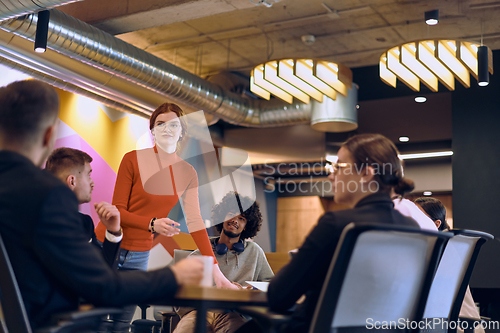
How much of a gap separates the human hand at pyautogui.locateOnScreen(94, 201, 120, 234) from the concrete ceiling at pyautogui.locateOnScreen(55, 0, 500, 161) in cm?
256

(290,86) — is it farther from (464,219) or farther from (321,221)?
(321,221)

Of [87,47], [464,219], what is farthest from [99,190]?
[464,219]

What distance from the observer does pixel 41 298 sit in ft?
3.62

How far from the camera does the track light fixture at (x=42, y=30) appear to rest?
3.54 metres

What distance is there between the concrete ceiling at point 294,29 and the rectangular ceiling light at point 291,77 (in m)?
0.64

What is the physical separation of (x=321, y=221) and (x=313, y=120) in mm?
→ 4679

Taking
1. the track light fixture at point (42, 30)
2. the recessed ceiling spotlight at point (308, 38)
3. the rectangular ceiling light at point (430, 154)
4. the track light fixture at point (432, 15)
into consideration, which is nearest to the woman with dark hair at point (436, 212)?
the track light fixture at point (432, 15)

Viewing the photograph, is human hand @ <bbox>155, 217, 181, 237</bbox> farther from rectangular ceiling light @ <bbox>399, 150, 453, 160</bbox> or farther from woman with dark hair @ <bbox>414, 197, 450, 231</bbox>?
rectangular ceiling light @ <bbox>399, 150, 453, 160</bbox>

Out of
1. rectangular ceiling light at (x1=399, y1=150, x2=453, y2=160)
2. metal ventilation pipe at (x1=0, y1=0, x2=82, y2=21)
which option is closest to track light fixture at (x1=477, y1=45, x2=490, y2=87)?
metal ventilation pipe at (x1=0, y1=0, x2=82, y2=21)

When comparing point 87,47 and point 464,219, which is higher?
point 87,47

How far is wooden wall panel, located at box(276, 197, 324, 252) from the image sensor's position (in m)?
9.75

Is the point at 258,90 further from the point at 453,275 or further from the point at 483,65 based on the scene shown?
the point at 453,275

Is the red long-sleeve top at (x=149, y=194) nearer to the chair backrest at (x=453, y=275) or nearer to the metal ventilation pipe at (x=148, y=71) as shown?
the chair backrest at (x=453, y=275)

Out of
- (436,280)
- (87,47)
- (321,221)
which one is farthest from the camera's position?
(87,47)
